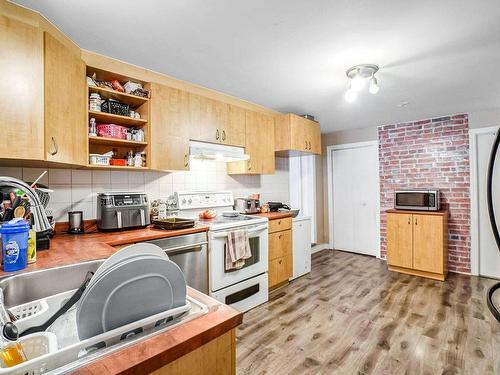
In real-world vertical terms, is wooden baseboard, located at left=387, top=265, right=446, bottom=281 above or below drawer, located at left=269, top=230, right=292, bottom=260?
below

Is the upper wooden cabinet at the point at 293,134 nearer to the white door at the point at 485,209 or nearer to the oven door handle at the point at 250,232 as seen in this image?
the oven door handle at the point at 250,232

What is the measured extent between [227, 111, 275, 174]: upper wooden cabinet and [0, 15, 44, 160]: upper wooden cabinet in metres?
2.00

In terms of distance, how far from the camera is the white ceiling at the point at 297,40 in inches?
57.7


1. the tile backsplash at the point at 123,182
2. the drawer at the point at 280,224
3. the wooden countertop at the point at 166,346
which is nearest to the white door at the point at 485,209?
the drawer at the point at 280,224

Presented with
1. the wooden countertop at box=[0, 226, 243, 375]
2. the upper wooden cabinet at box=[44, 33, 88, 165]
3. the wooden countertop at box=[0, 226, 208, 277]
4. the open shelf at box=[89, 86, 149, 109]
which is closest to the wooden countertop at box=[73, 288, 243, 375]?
the wooden countertop at box=[0, 226, 243, 375]

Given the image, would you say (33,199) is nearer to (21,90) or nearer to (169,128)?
(21,90)

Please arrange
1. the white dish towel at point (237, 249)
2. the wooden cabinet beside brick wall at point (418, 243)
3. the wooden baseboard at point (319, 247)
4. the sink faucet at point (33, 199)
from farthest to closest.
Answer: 1. the wooden baseboard at point (319, 247)
2. the wooden cabinet beside brick wall at point (418, 243)
3. the white dish towel at point (237, 249)
4. the sink faucet at point (33, 199)

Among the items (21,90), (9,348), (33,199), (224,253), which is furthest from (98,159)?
(9,348)

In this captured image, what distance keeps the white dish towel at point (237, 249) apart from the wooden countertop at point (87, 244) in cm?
30

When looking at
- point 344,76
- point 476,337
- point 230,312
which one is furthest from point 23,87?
point 476,337

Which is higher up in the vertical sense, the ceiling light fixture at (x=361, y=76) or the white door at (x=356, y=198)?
the ceiling light fixture at (x=361, y=76)

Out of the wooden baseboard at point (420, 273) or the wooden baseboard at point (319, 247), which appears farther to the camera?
the wooden baseboard at point (319, 247)

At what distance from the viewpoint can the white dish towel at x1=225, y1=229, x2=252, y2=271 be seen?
7.88 feet

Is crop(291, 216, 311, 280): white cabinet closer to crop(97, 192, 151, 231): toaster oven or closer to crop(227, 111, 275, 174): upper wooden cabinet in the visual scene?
crop(227, 111, 275, 174): upper wooden cabinet
